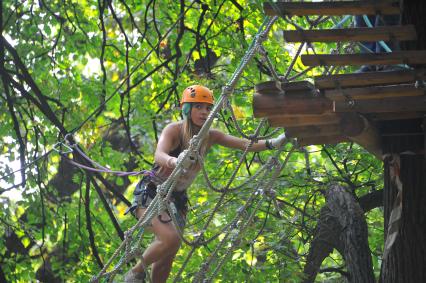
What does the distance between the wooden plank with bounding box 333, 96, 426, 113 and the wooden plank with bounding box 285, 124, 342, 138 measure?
385 mm

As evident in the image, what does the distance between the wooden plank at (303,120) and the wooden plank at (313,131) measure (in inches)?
3.7

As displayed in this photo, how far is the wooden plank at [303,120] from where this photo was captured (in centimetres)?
447

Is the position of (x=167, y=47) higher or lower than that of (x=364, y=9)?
higher

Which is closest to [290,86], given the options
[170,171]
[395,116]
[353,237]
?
[395,116]

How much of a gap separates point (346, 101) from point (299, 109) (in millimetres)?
221

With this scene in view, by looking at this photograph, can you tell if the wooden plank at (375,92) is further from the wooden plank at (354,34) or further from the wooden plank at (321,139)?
the wooden plank at (321,139)

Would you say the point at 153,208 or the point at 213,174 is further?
the point at 213,174

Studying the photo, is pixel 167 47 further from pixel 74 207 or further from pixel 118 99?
pixel 74 207

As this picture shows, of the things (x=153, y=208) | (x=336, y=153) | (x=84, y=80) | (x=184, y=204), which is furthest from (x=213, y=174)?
(x=153, y=208)

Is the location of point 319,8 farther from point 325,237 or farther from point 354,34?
point 325,237

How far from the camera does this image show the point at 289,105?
14.1 feet

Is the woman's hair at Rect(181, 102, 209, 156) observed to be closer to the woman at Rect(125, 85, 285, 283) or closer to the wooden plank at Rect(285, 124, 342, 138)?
the woman at Rect(125, 85, 285, 283)

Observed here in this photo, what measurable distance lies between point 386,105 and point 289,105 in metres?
0.45

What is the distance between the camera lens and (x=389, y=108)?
169 inches
